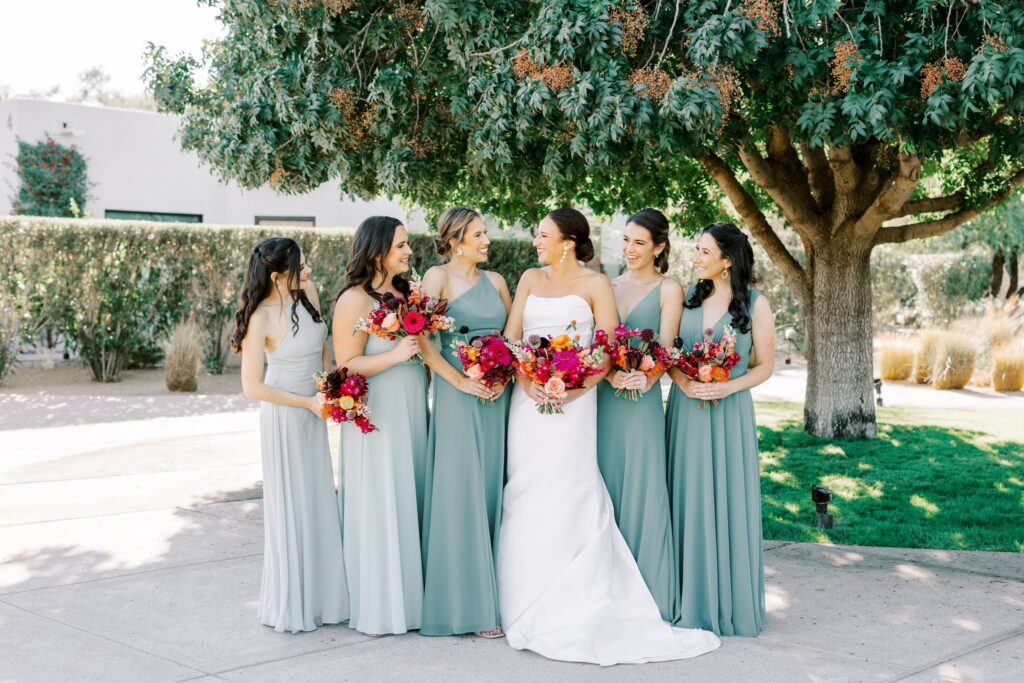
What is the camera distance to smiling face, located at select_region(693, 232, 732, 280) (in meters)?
5.84

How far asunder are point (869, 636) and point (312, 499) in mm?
3030

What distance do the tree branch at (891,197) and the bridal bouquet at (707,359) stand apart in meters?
4.65

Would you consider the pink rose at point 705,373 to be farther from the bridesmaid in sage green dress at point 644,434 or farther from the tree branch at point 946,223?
the tree branch at point 946,223

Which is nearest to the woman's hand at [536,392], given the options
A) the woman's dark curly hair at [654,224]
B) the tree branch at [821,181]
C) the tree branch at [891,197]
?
the woman's dark curly hair at [654,224]

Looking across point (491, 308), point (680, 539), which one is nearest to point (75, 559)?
point (491, 308)

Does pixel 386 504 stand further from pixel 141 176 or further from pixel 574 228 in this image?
pixel 141 176

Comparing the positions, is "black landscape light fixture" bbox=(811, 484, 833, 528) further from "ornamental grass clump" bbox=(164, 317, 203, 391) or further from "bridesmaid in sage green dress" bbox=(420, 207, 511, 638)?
"ornamental grass clump" bbox=(164, 317, 203, 391)

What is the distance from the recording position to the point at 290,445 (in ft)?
19.0

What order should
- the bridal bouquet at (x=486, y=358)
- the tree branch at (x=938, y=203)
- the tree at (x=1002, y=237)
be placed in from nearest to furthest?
the bridal bouquet at (x=486, y=358)
the tree branch at (x=938, y=203)
the tree at (x=1002, y=237)

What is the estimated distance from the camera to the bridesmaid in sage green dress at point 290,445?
5.69 m

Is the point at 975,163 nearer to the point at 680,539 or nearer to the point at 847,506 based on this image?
the point at 847,506

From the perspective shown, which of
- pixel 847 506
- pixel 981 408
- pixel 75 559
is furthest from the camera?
pixel 981 408

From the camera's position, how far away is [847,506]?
909cm

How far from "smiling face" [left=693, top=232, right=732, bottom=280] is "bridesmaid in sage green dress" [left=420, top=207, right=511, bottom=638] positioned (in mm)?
1127
